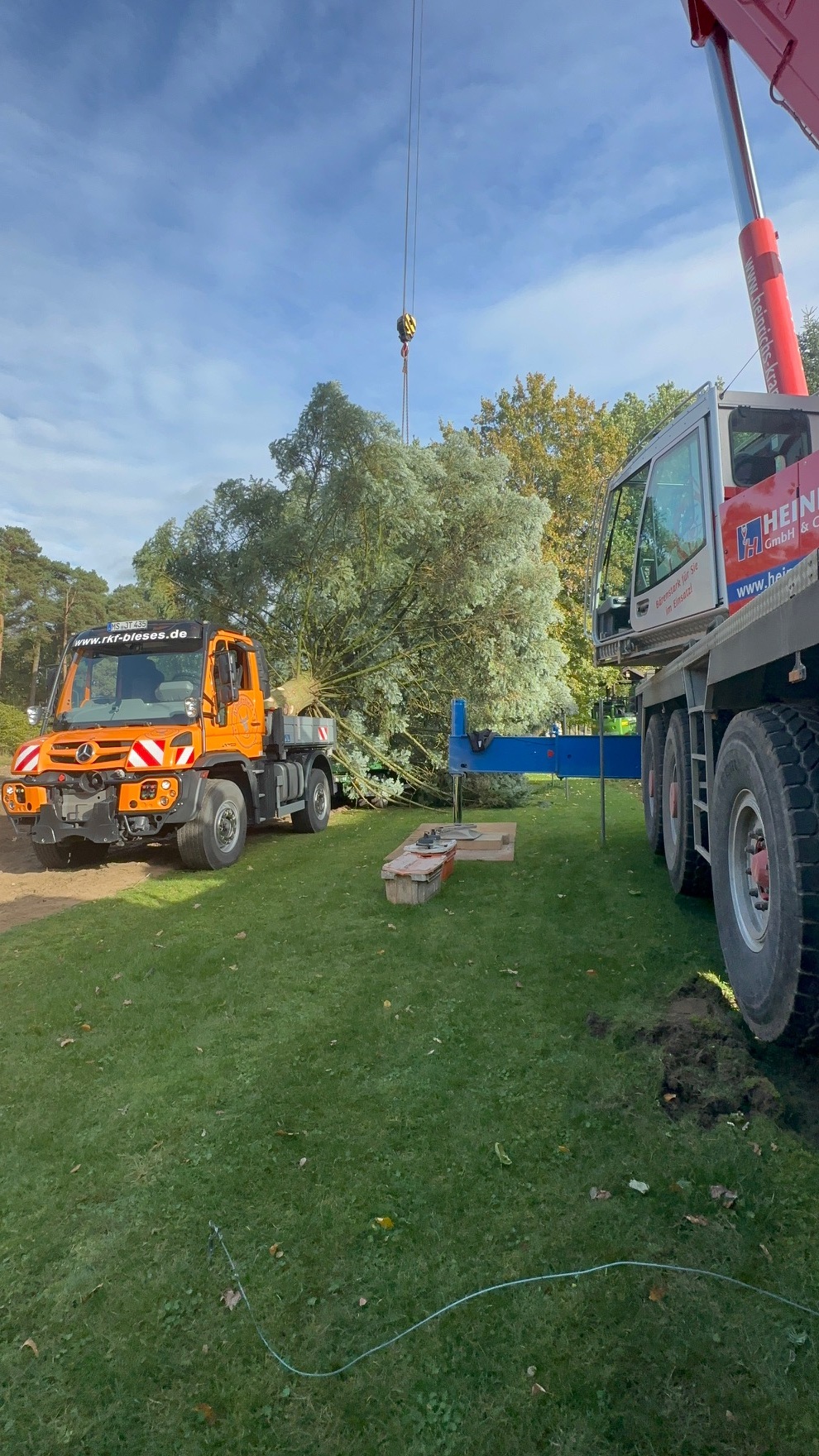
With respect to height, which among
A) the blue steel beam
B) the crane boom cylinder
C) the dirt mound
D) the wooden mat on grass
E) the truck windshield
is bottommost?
the dirt mound

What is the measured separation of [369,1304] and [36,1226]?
1.19 m

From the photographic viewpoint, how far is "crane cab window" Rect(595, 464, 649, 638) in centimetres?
691

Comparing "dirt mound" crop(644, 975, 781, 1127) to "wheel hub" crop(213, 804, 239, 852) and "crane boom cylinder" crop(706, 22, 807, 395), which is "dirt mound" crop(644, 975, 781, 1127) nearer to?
"crane boom cylinder" crop(706, 22, 807, 395)

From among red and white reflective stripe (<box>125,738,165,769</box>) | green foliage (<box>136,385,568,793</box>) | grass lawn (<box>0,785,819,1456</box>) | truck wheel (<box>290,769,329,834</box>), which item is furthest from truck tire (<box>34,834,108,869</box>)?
green foliage (<box>136,385,568,793</box>)

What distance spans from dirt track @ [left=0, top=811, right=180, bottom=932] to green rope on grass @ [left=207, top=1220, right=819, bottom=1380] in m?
5.02

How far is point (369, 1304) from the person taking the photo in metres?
2.02

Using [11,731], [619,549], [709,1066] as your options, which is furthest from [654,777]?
[11,731]

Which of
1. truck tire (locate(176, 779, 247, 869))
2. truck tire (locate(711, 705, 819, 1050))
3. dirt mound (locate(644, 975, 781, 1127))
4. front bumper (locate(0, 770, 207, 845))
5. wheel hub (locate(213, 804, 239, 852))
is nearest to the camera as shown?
truck tire (locate(711, 705, 819, 1050))

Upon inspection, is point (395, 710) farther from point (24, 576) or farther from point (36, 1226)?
point (24, 576)

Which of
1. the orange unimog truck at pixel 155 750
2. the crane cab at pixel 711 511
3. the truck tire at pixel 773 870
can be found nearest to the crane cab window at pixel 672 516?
the crane cab at pixel 711 511

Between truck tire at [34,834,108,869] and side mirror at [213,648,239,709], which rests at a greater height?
side mirror at [213,648,239,709]

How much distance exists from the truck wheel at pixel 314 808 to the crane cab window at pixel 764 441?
7133 millimetres

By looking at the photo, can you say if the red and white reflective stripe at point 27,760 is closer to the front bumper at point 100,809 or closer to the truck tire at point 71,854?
the front bumper at point 100,809

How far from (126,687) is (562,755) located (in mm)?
4871
